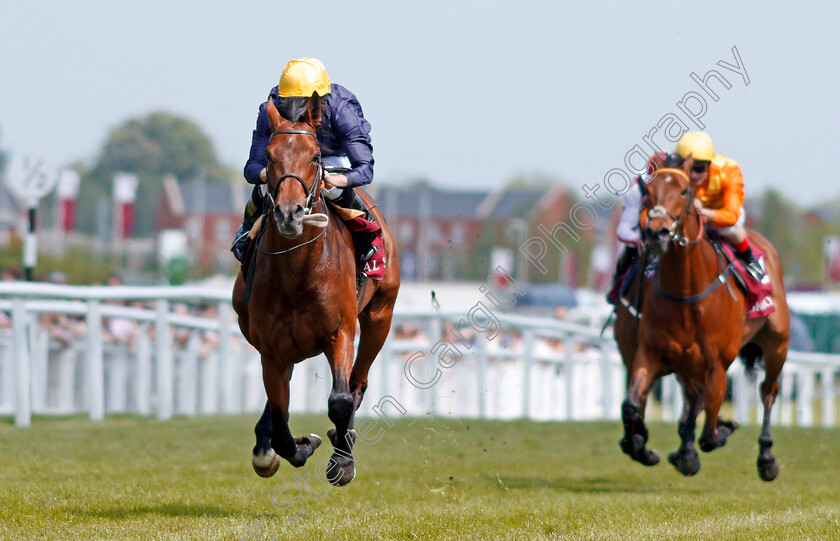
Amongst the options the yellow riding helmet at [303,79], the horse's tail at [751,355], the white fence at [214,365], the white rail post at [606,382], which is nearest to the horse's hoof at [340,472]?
the yellow riding helmet at [303,79]

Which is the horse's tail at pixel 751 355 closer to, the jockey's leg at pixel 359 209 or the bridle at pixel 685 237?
the bridle at pixel 685 237

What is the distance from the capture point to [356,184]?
5945 mm

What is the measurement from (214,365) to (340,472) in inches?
271

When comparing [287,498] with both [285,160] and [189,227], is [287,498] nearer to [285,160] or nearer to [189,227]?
[285,160]

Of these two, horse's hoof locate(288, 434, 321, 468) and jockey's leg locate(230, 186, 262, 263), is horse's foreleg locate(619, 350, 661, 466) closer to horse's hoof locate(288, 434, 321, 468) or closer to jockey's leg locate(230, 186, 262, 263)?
horse's hoof locate(288, 434, 321, 468)

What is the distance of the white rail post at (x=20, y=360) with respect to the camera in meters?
9.78

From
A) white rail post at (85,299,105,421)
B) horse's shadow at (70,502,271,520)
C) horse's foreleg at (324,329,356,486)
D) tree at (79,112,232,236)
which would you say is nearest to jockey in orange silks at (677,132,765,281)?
horse's foreleg at (324,329,356,486)

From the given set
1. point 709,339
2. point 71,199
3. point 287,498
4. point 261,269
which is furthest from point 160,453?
point 71,199

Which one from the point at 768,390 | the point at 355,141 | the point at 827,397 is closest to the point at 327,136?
the point at 355,141

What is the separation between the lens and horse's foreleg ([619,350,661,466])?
7.44 meters

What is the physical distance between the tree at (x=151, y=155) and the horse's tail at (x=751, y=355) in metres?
58.6

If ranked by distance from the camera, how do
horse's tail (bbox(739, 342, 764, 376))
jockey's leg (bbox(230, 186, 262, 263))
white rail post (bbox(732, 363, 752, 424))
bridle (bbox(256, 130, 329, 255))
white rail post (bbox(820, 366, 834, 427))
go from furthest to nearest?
white rail post (bbox(820, 366, 834, 427)) → white rail post (bbox(732, 363, 752, 424)) → horse's tail (bbox(739, 342, 764, 376)) → jockey's leg (bbox(230, 186, 262, 263)) → bridle (bbox(256, 130, 329, 255))

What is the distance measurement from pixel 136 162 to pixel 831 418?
60812mm

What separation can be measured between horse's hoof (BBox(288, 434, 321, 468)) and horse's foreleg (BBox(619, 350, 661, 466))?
215 cm
